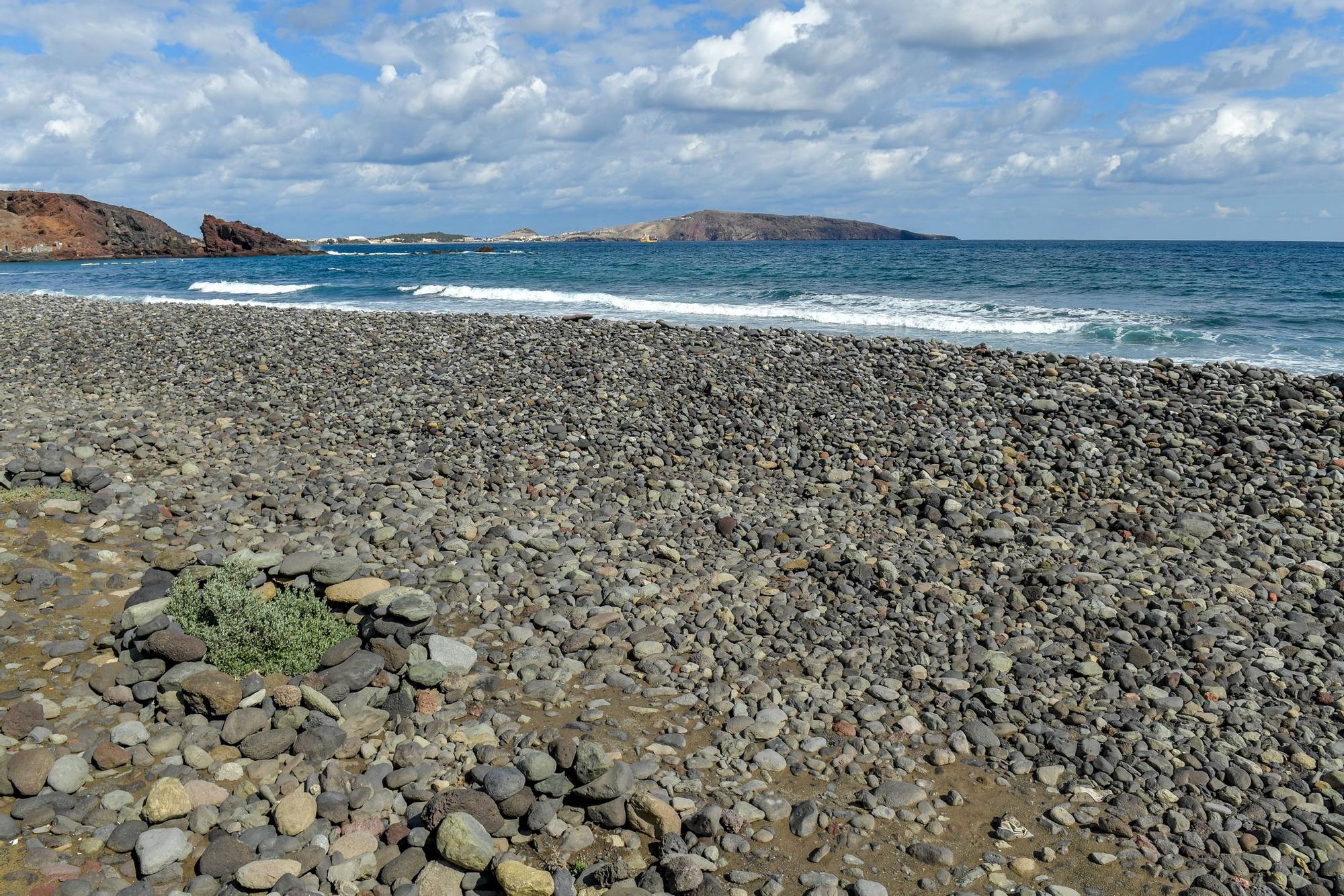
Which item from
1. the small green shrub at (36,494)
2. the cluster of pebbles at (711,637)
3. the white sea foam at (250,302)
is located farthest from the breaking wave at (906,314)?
the small green shrub at (36,494)

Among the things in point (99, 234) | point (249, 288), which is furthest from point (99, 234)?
point (249, 288)

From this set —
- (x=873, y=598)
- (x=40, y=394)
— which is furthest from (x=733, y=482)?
(x=40, y=394)

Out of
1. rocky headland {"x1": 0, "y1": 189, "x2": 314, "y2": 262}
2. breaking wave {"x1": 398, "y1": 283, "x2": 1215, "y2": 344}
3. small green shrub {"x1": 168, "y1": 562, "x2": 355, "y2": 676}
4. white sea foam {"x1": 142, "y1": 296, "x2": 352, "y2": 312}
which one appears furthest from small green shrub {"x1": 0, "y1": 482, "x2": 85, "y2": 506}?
rocky headland {"x1": 0, "y1": 189, "x2": 314, "y2": 262}

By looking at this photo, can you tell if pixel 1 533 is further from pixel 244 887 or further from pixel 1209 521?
pixel 1209 521

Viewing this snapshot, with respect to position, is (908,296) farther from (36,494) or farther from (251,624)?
(251,624)

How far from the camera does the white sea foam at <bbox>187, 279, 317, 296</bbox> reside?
37.4 m

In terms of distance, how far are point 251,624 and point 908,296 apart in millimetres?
27353

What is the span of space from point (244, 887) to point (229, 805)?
0.61m

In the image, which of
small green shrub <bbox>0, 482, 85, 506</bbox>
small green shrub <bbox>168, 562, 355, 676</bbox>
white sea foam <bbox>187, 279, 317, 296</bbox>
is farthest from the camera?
white sea foam <bbox>187, 279, 317, 296</bbox>

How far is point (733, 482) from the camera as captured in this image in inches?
340

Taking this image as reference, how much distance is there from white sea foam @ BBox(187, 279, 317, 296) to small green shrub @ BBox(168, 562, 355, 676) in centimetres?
3360

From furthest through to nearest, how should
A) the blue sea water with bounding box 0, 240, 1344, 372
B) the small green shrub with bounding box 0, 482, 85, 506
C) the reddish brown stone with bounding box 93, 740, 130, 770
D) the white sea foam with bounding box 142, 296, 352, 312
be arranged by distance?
the white sea foam with bounding box 142, 296, 352, 312 → the blue sea water with bounding box 0, 240, 1344, 372 → the small green shrub with bounding box 0, 482, 85, 506 → the reddish brown stone with bounding box 93, 740, 130, 770

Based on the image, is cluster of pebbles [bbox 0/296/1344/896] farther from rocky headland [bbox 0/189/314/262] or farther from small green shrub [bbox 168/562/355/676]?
rocky headland [bbox 0/189/314/262]

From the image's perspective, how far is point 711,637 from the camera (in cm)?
589
